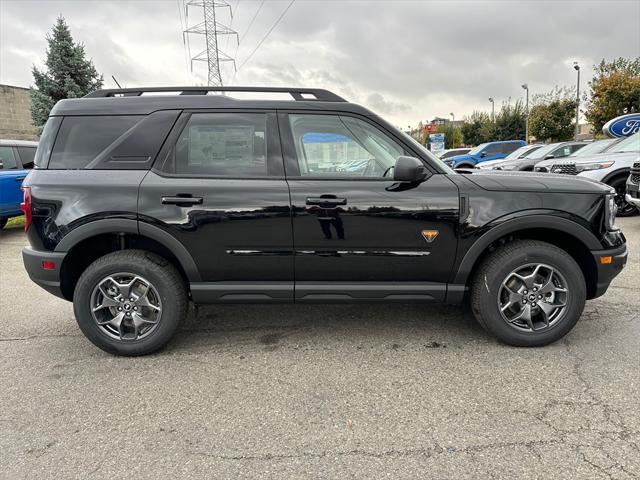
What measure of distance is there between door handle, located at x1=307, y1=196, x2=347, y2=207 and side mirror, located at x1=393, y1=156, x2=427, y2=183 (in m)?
0.41

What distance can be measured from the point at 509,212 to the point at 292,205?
1548 millimetres

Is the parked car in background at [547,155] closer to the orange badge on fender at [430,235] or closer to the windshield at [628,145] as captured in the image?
the windshield at [628,145]

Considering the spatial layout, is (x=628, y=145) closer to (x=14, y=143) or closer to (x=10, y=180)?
(x=10, y=180)

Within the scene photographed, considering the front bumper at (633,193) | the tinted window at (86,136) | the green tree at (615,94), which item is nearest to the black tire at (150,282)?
the tinted window at (86,136)

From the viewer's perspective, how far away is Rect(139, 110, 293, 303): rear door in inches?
120

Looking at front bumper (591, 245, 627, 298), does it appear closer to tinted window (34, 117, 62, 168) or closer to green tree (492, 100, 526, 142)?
tinted window (34, 117, 62, 168)

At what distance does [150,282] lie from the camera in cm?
313

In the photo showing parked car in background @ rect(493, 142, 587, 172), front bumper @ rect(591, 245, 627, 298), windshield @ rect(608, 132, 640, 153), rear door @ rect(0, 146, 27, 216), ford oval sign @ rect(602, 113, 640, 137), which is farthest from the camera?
parked car in background @ rect(493, 142, 587, 172)

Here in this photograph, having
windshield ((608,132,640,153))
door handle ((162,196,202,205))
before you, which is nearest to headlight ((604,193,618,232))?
door handle ((162,196,202,205))

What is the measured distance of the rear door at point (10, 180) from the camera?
745 centimetres

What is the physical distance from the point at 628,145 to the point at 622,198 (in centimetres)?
139

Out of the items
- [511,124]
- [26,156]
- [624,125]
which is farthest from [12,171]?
[511,124]

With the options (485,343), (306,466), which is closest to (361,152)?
(485,343)

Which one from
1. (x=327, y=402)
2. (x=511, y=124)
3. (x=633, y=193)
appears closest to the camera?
(x=327, y=402)
